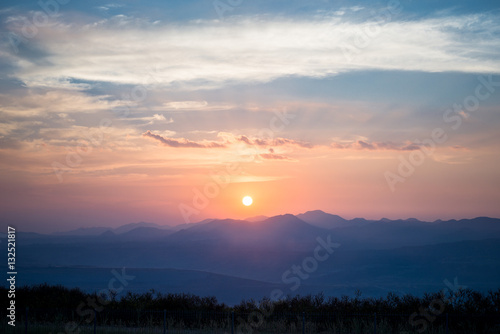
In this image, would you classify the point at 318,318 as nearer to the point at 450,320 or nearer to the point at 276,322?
the point at 276,322

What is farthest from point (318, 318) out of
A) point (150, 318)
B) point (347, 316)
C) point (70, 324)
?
point (70, 324)

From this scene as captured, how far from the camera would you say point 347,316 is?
29.2m

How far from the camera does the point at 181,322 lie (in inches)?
1117

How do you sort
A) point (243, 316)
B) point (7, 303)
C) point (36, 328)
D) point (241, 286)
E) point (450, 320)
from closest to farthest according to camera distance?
point (36, 328) → point (450, 320) → point (243, 316) → point (7, 303) → point (241, 286)

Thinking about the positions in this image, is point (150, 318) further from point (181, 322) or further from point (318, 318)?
point (318, 318)

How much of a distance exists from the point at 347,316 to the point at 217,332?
7.62 m

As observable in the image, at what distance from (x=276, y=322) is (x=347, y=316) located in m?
4.11

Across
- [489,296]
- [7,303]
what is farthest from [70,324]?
[489,296]

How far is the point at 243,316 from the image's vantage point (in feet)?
99.1

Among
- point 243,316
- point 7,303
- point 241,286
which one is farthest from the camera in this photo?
point 241,286

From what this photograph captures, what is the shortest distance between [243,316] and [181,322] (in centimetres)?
384

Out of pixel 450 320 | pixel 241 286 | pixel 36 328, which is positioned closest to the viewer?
pixel 36 328

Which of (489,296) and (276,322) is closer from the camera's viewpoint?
(276,322)

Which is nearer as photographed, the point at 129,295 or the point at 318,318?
the point at 318,318
